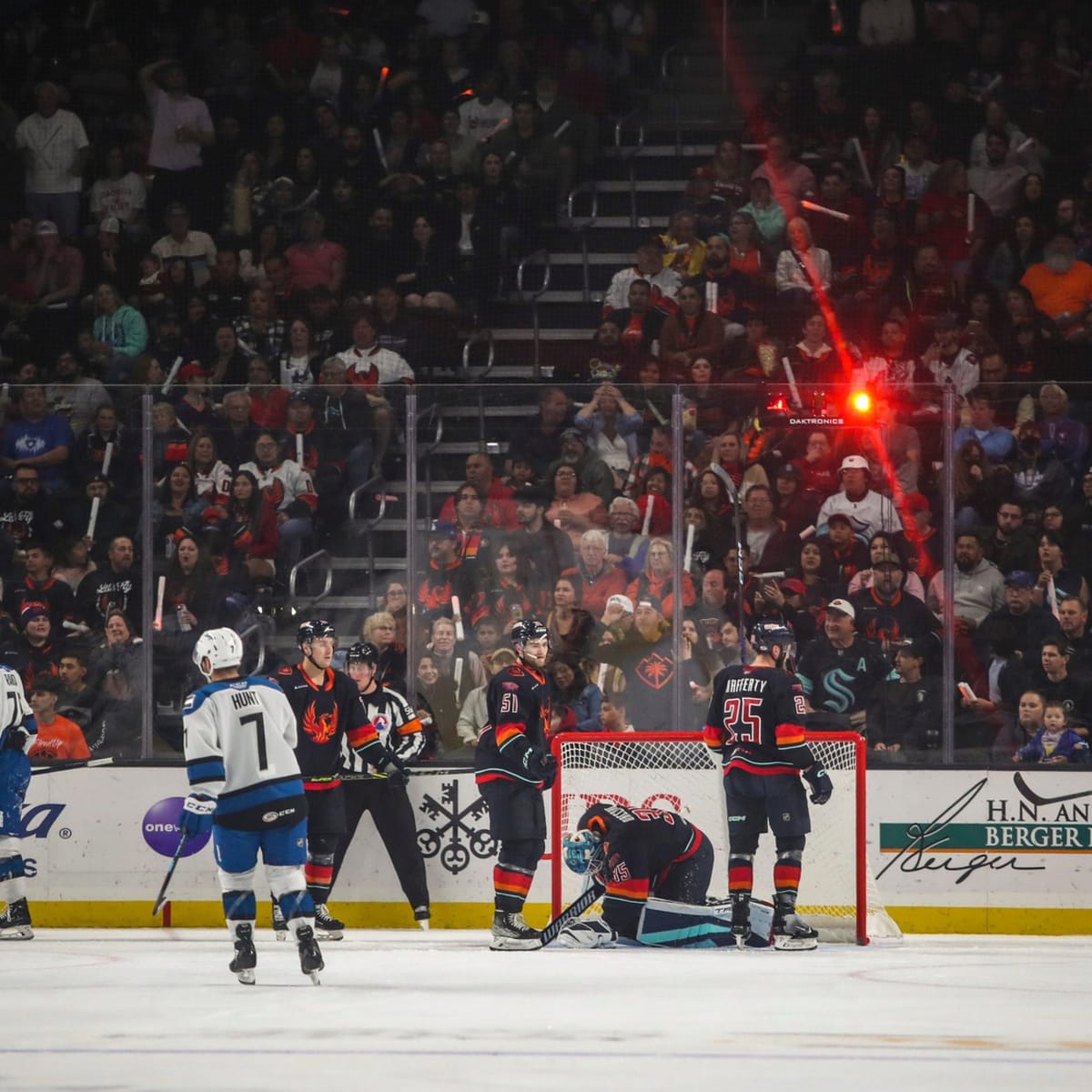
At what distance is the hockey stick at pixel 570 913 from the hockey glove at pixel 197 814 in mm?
1865

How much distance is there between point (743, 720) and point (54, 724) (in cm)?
341

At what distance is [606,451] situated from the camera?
9.39m

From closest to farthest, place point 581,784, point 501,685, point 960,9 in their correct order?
point 501,685, point 581,784, point 960,9

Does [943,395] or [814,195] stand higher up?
[814,195]

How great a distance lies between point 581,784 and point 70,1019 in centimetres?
332

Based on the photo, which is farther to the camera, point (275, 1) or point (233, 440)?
point (275, 1)

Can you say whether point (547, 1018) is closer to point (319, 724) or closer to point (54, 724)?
point (319, 724)

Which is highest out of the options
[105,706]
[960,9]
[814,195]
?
[960,9]

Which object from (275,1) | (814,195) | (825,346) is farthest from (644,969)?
(275,1)

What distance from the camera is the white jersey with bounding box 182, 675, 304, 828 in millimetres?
6992

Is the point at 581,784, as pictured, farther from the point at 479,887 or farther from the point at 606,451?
the point at 606,451

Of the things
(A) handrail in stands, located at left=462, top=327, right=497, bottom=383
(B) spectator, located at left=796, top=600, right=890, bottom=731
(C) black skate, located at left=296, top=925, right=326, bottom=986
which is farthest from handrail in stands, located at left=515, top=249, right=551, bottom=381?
(C) black skate, located at left=296, top=925, right=326, bottom=986

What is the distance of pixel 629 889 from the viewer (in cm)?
828

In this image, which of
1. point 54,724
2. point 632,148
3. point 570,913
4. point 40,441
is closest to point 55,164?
point 632,148
